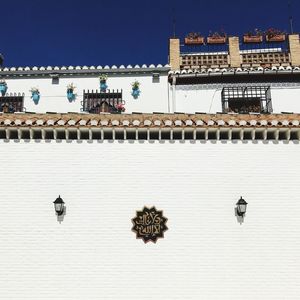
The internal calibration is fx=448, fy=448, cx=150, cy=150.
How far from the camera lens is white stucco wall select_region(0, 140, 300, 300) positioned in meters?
11.7

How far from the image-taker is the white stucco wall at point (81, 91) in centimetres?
1714

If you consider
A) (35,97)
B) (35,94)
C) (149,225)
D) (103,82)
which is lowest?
(149,225)

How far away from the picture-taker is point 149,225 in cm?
1215

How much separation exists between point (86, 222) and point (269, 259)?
16.4 feet

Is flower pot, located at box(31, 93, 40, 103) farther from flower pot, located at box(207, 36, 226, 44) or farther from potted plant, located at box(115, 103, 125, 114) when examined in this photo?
flower pot, located at box(207, 36, 226, 44)

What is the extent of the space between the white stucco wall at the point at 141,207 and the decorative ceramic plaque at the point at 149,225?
0.14m

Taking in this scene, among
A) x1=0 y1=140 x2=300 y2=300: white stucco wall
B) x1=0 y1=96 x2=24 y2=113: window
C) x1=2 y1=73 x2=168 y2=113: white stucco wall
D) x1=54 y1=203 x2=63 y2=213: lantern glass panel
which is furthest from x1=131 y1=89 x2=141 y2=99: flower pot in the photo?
x1=54 y1=203 x2=63 y2=213: lantern glass panel

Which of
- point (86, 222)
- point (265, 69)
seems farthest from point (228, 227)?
point (265, 69)

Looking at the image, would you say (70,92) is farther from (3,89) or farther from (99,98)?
(3,89)

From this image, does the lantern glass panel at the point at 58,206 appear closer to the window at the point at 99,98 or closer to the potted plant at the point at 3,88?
the window at the point at 99,98

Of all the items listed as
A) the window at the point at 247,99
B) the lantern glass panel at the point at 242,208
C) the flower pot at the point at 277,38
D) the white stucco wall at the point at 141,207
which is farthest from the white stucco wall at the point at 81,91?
the lantern glass panel at the point at 242,208

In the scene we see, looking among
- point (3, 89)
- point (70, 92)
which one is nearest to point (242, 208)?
point (70, 92)

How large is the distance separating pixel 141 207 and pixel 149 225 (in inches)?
21.5

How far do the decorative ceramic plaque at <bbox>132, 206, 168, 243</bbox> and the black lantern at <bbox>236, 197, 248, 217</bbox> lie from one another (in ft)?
6.49
